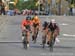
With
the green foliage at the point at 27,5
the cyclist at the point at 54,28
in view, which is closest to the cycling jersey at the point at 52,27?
the cyclist at the point at 54,28

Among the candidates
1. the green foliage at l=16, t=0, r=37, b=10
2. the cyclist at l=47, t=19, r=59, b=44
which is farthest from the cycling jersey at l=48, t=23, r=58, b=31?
the green foliage at l=16, t=0, r=37, b=10

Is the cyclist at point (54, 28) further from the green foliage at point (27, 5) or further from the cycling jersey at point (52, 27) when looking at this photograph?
the green foliage at point (27, 5)

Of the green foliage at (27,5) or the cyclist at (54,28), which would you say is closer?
the cyclist at (54,28)

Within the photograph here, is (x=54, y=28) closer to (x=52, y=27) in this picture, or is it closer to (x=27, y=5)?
(x=52, y=27)

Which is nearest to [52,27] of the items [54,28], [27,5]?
[54,28]

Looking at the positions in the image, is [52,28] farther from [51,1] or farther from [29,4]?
[29,4]

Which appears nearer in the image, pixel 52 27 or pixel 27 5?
pixel 52 27

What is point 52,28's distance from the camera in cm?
2078

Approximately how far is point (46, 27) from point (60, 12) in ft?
240

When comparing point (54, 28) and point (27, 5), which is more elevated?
point (54, 28)

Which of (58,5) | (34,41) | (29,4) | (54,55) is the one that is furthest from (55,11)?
(54,55)

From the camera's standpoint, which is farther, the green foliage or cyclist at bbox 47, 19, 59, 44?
the green foliage

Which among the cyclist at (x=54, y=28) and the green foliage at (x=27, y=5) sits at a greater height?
the cyclist at (x=54, y=28)

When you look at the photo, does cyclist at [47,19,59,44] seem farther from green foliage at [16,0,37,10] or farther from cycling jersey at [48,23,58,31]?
green foliage at [16,0,37,10]
